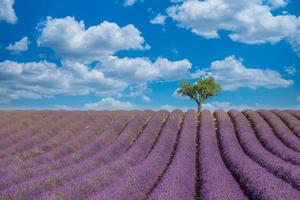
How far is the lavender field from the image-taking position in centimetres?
1145

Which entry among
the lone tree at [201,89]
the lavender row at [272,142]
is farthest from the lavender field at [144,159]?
the lone tree at [201,89]

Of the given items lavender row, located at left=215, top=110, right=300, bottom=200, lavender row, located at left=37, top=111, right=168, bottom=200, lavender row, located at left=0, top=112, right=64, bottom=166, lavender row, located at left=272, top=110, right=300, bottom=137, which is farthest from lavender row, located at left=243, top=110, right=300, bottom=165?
lavender row, located at left=0, top=112, right=64, bottom=166

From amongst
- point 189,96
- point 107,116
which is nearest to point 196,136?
point 107,116

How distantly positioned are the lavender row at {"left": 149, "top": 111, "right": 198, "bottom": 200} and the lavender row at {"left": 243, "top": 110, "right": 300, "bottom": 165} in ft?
11.8

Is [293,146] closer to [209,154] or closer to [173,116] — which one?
[209,154]

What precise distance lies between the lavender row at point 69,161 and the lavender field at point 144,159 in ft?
0.11

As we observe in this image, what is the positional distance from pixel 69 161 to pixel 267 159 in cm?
765

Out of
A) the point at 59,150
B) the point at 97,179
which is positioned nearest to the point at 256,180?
the point at 97,179

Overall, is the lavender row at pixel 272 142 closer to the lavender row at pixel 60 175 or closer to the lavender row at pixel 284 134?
the lavender row at pixel 284 134

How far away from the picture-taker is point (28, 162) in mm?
16719

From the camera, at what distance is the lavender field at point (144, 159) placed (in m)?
11.5

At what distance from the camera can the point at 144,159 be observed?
1788cm

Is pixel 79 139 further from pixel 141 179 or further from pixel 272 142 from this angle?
pixel 141 179

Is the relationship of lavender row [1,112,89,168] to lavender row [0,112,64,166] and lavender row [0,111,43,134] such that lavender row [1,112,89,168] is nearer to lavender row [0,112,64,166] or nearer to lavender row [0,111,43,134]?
lavender row [0,112,64,166]
